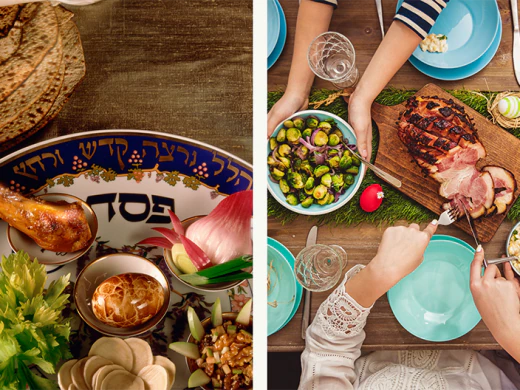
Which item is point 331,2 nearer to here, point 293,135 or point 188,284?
point 293,135

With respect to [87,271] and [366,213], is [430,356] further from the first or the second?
[87,271]

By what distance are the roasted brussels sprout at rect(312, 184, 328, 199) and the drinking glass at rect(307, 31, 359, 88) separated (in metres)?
0.18

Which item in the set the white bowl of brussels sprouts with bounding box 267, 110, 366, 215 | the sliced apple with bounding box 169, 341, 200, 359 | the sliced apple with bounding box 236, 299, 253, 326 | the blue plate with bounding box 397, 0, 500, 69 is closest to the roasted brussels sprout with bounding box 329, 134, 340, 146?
the white bowl of brussels sprouts with bounding box 267, 110, 366, 215

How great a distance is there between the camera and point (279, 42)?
672 millimetres

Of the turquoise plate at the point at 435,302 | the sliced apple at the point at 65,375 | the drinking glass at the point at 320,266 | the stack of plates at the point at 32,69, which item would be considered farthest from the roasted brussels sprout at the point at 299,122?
the sliced apple at the point at 65,375

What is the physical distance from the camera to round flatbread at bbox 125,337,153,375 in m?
0.69

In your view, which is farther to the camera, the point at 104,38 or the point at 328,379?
the point at 104,38

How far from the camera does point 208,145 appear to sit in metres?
0.75

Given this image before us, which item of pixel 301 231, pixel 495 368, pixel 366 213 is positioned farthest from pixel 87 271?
pixel 495 368

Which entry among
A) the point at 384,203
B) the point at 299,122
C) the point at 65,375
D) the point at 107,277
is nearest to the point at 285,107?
the point at 299,122

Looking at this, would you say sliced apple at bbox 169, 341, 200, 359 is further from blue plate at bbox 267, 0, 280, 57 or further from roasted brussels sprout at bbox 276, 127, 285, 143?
blue plate at bbox 267, 0, 280, 57

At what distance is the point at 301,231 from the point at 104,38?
0.54 metres

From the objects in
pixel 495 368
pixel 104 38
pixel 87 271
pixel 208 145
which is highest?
pixel 104 38

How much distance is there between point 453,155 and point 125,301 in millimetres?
620
